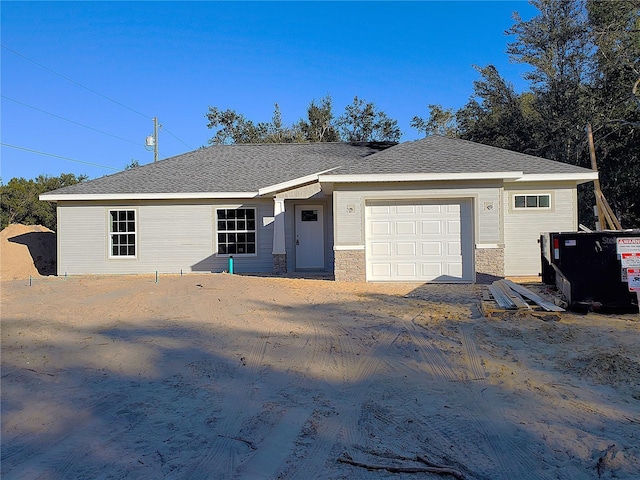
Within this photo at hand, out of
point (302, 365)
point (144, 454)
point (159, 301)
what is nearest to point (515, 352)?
point (302, 365)

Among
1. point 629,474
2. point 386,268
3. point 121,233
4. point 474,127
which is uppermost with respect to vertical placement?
point 474,127

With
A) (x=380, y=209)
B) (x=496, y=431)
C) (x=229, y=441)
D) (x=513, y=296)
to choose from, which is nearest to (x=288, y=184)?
(x=380, y=209)

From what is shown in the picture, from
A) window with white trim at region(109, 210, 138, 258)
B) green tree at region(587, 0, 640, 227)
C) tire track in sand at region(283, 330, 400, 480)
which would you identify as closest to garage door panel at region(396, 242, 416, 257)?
tire track in sand at region(283, 330, 400, 480)

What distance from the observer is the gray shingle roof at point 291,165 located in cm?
1320

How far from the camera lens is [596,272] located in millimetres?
8266

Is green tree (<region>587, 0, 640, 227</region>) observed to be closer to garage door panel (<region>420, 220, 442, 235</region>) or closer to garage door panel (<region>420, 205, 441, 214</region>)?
garage door panel (<region>420, 205, 441, 214</region>)

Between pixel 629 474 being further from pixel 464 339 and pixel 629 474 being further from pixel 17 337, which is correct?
pixel 17 337

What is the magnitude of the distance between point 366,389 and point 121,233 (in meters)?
13.9

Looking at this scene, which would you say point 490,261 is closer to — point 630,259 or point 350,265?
point 350,265

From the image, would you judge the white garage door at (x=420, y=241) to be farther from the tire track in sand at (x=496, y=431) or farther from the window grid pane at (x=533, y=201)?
the tire track in sand at (x=496, y=431)

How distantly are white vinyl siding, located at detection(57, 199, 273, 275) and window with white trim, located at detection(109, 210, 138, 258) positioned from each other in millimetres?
164

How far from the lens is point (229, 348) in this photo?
20.9ft

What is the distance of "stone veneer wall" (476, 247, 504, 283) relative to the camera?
41.2ft

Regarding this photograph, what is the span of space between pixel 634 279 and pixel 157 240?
45.6 ft
